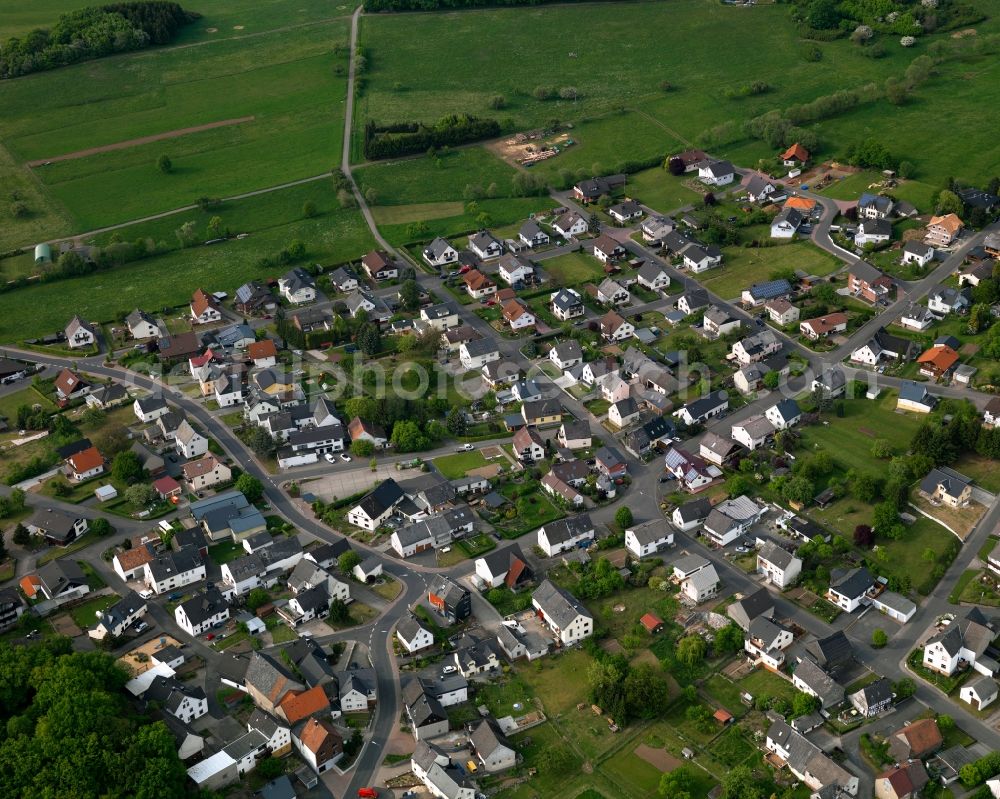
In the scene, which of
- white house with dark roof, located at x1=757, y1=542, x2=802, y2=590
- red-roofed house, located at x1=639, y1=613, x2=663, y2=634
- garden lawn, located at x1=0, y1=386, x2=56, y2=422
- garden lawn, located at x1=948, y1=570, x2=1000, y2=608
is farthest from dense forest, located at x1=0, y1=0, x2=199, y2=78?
garden lawn, located at x1=948, y1=570, x2=1000, y2=608

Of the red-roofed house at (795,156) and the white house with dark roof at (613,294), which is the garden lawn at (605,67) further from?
the white house with dark roof at (613,294)

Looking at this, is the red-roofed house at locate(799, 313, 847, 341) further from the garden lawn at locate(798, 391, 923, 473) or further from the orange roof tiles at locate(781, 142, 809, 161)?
the orange roof tiles at locate(781, 142, 809, 161)

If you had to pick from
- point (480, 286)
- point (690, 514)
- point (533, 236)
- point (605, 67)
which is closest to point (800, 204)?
point (533, 236)

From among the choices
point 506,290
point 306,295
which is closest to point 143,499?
point 306,295

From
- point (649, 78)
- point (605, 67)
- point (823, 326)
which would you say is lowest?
point (823, 326)

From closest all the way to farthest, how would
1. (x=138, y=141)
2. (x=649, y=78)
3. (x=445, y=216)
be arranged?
1. (x=445, y=216)
2. (x=138, y=141)
3. (x=649, y=78)

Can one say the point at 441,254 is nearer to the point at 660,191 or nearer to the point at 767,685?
the point at 660,191
